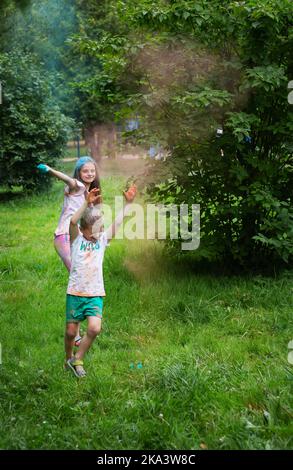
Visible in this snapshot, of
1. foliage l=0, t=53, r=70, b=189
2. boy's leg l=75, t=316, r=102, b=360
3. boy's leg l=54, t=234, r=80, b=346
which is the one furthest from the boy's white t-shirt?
foliage l=0, t=53, r=70, b=189

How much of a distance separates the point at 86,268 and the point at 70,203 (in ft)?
3.38

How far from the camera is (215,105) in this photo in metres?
5.47

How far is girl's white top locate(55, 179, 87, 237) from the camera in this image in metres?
4.71

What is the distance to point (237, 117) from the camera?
204 inches

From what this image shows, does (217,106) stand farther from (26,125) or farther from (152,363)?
(26,125)

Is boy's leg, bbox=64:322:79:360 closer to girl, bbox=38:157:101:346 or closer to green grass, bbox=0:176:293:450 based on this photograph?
green grass, bbox=0:176:293:450

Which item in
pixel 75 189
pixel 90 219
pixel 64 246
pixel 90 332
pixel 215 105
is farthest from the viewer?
pixel 215 105

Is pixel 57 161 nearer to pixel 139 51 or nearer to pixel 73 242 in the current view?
pixel 139 51

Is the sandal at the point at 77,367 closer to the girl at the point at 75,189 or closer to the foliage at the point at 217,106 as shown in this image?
the girl at the point at 75,189

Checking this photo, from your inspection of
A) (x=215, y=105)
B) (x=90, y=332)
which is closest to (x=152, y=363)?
(x=90, y=332)

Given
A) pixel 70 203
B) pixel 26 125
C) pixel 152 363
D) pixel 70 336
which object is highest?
pixel 26 125

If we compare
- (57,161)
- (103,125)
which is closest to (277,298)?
(57,161)

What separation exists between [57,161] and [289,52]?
7.80 metres

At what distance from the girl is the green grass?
556 mm
